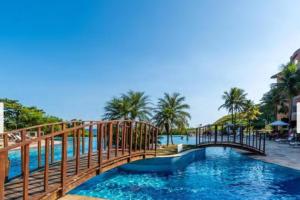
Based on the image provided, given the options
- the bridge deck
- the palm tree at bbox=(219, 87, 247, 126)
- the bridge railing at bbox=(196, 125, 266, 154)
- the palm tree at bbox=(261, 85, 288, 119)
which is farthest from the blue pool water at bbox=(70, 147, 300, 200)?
the palm tree at bbox=(219, 87, 247, 126)

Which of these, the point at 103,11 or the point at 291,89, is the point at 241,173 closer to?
the point at 103,11

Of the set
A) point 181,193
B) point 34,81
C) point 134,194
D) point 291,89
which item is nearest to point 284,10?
point 181,193

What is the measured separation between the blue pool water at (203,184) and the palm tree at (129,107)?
11834 millimetres

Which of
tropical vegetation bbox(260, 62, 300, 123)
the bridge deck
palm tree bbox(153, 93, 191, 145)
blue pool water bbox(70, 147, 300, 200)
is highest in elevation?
tropical vegetation bbox(260, 62, 300, 123)

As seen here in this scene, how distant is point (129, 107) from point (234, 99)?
24.5 metres

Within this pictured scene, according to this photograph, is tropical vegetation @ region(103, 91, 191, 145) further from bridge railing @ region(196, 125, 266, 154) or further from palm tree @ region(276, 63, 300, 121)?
palm tree @ region(276, 63, 300, 121)

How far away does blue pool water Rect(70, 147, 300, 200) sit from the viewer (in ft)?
31.0

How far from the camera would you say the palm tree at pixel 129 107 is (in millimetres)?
Result: 25625

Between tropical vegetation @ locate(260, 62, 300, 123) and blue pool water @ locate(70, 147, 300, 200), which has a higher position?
tropical vegetation @ locate(260, 62, 300, 123)

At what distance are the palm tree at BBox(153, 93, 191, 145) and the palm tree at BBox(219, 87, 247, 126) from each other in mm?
20293

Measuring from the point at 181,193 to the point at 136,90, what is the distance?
17905 mm

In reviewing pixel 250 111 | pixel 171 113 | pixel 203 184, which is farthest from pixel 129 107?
pixel 250 111

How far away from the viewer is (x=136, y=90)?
27.0 m

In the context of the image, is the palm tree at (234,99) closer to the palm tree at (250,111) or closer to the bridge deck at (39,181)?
the palm tree at (250,111)
